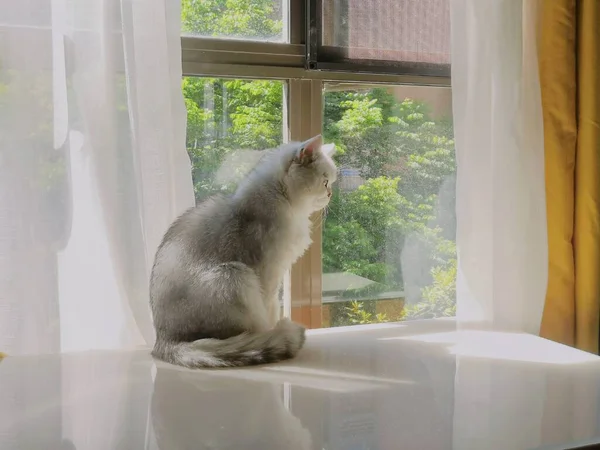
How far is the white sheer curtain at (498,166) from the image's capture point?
5.27 ft

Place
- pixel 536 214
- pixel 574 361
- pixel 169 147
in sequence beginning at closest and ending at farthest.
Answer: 1. pixel 574 361
2. pixel 169 147
3. pixel 536 214

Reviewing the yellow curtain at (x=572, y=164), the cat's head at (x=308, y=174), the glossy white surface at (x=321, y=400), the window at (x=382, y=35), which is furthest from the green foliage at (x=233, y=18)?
the glossy white surface at (x=321, y=400)

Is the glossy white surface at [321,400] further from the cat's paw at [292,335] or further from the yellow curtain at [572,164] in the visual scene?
the yellow curtain at [572,164]

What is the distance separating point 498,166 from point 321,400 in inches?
33.2

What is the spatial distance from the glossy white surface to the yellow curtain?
0.41 metres

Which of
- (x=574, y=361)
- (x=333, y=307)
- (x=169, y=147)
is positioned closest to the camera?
(x=574, y=361)

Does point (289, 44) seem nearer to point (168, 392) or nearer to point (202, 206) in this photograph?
point (202, 206)

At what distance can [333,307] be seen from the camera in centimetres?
179

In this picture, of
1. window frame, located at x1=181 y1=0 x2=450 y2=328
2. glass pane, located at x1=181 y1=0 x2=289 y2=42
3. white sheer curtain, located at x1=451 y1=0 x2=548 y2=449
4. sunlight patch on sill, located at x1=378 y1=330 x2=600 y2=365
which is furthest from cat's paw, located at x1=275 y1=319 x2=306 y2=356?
glass pane, located at x1=181 y1=0 x2=289 y2=42

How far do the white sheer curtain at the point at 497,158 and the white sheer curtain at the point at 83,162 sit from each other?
0.71 meters

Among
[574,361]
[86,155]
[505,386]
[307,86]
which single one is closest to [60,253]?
[86,155]

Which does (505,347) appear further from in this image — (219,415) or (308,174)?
(219,415)

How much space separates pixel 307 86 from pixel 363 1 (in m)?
0.26

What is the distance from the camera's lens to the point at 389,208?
1.82m
